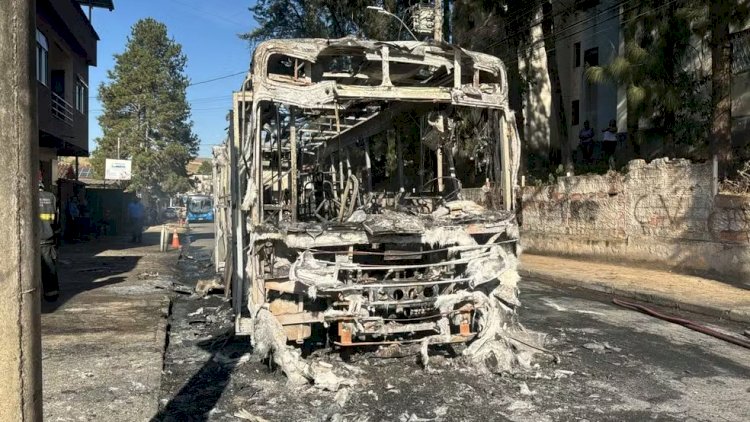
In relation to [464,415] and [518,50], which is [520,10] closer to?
Result: [518,50]

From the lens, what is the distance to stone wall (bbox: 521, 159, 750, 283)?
10789 mm

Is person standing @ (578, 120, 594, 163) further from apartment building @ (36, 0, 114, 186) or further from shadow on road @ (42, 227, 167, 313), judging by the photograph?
apartment building @ (36, 0, 114, 186)

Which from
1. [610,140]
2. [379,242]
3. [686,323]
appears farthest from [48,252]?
[610,140]

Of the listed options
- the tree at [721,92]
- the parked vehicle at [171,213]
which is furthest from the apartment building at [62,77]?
the parked vehicle at [171,213]

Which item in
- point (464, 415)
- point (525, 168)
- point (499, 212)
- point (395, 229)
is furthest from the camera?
point (525, 168)

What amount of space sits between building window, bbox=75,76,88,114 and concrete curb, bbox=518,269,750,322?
54.7 ft

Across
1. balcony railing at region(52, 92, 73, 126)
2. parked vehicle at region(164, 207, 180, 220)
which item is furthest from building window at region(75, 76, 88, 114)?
parked vehicle at region(164, 207, 180, 220)

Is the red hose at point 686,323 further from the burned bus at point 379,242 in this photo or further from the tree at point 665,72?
the tree at point 665,72

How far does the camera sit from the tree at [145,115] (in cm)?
4978

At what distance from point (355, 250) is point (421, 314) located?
0.90 metres

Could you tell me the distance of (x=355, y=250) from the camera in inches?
225

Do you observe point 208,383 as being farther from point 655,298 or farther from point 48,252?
point 655,298

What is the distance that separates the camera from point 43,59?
15.7 metres

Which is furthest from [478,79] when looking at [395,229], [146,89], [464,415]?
[146,89]
